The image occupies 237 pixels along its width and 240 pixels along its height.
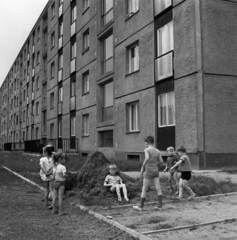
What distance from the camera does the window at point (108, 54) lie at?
67.3 ft

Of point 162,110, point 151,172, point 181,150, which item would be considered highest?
point 162,110

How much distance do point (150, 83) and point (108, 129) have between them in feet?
17.2

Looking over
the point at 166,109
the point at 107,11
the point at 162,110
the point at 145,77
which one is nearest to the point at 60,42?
the point at 107,11

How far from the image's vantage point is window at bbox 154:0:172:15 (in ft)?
47.8

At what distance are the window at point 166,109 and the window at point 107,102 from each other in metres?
5.75

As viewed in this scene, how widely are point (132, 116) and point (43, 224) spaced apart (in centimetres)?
1238

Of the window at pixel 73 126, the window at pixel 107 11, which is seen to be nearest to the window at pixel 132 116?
the window at pixel 107 11

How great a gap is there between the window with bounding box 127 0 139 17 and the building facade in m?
0.05

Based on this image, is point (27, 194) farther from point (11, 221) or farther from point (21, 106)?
point (21, 106)

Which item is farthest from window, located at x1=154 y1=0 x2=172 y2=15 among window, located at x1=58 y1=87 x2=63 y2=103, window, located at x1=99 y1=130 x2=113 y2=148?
window, located at x1=58 y1=87 x2=63 y2=103

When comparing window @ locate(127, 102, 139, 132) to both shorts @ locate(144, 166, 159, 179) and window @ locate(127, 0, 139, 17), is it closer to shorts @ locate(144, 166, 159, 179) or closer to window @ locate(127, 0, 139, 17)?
window @ locate(127, 0, 139, 17)

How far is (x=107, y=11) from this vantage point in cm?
2102

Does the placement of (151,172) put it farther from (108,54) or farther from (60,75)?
(60,75)

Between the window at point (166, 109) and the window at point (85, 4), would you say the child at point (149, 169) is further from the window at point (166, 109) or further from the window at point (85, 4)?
the window at point (85, 4)
